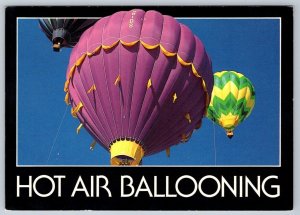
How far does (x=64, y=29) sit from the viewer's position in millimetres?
10586

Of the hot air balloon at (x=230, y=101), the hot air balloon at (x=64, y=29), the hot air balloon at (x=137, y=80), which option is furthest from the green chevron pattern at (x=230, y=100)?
the hot air balloon at (x=64, y=29)

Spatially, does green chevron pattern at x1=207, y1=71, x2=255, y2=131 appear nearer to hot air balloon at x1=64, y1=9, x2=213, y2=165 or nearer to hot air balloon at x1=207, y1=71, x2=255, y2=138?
hot air balloon at x1=207, y1=71, x2=255, y2=138

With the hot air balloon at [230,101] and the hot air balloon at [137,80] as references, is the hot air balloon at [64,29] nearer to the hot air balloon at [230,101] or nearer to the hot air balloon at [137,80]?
the hot air balloon at [137,80]

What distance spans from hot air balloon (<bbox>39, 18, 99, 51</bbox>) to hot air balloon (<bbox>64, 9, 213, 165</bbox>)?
12cm

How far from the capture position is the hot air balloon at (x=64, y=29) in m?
10.4

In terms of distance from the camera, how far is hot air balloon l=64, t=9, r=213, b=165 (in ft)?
33.2

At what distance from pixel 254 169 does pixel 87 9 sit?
97.4 inches

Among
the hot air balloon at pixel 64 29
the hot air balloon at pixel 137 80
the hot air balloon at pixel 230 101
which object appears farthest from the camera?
the hot air balloon at pixel 230 101

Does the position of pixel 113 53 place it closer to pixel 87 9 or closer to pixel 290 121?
pixel 87 9

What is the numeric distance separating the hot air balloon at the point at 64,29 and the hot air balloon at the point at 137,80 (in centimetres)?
12

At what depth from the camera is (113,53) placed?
33.2 ft

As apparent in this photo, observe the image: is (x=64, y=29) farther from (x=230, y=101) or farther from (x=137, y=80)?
(x=230, y=101)

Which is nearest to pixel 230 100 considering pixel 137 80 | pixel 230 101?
pixel 230 101

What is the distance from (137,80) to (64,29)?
1.05 meters
